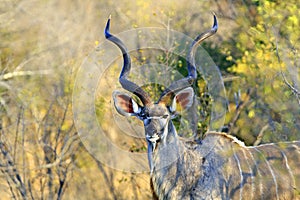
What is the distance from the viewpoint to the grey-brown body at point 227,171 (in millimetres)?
4301

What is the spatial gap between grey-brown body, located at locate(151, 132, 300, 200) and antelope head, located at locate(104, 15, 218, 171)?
12 cm

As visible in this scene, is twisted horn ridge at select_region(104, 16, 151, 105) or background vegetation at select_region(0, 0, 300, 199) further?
background vegetation at select_region(0, 0, 300, 199)

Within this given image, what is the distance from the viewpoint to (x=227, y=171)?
445cm

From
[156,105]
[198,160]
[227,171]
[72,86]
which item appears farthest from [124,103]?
[72,86]

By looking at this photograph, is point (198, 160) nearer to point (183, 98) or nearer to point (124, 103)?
point (183, 98)

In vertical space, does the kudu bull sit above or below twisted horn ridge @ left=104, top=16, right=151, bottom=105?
below

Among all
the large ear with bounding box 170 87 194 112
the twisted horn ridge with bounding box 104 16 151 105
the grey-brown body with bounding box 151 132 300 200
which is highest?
the twisted horn ridge with bounding box 104 16 151 105

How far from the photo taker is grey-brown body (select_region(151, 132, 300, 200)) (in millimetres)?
4301

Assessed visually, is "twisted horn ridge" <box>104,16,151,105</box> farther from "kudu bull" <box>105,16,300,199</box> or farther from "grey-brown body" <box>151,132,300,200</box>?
"grey-brown body" <box>151,132,300,200</box>

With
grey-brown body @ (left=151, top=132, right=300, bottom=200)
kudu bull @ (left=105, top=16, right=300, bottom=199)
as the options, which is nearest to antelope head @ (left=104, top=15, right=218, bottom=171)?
kudu bull @ (left=105, top=16, right=300, bottom=199)

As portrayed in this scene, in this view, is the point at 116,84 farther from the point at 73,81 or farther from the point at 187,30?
the point at 187,30

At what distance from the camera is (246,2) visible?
27.1 ft

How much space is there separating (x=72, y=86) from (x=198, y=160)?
3001 mm

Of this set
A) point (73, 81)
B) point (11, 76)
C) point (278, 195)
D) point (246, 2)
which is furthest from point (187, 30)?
point (278, 195)
